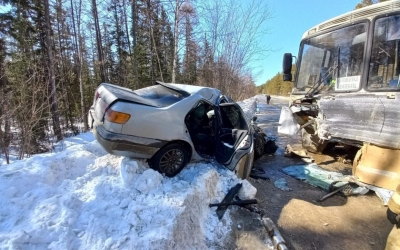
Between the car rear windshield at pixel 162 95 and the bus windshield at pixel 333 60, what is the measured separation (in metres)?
3.29

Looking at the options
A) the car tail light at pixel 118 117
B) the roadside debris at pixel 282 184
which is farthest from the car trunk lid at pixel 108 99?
the roadside debris at pixel 282 184

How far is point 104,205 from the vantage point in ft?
7.79

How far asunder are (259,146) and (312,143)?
157 centimetres

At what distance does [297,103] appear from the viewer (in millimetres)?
5398

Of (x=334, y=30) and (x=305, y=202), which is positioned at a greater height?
(x=334, y=30)

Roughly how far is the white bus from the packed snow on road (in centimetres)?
278

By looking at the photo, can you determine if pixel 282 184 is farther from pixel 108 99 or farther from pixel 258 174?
pixel 108 99

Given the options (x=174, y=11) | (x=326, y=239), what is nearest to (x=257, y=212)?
(x=326, y=239)

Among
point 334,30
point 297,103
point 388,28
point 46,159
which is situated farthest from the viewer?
point 297,103

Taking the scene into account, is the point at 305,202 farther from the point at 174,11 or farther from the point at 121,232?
the point at 174,11

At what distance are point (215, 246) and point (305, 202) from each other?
2.12 meters

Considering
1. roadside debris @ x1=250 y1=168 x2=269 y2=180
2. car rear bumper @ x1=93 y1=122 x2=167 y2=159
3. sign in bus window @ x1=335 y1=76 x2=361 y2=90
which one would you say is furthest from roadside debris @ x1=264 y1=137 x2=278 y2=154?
car rear bumper @ x1=93 y1=122 x2=167 y2=159

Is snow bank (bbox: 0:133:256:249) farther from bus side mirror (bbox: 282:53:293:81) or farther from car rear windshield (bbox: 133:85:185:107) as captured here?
bus side mirror (bbox: 282:53:293:81)

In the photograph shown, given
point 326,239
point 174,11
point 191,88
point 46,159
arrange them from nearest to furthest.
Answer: point 326,239 < point 46,159 < point 191,88 < point 174,11
